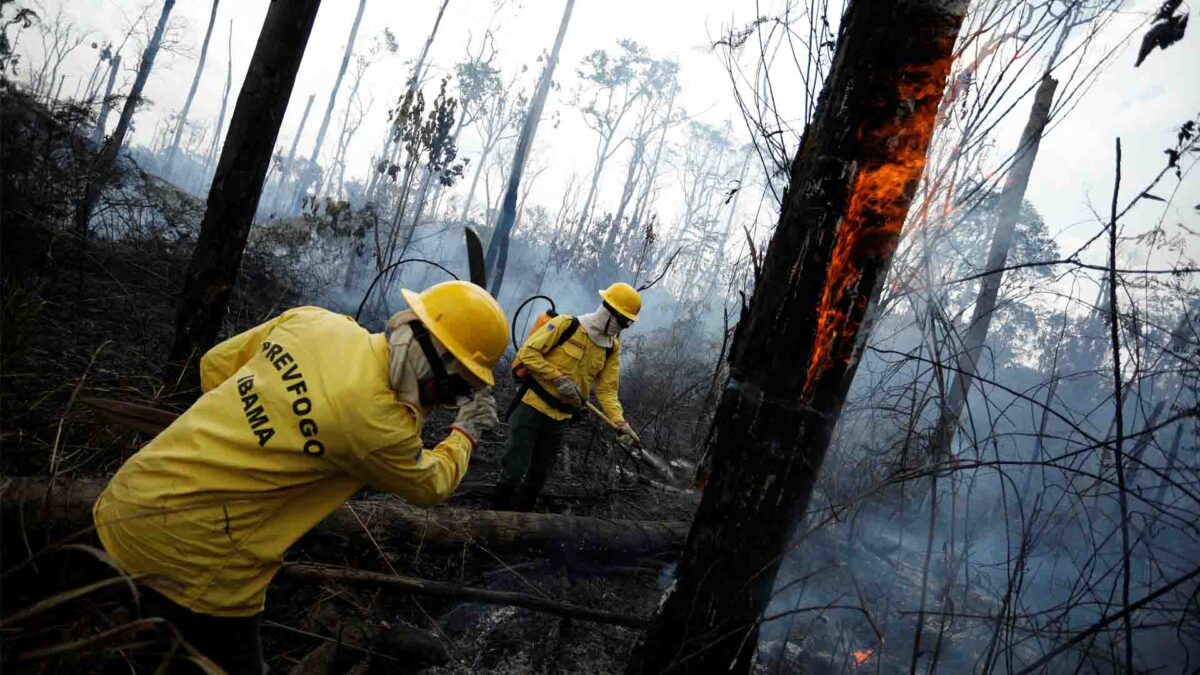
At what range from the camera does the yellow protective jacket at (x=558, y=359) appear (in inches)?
199

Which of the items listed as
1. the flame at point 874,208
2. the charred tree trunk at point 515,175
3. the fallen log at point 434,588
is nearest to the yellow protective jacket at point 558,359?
the fallen log at point 434,588

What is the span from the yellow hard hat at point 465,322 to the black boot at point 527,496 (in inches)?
123

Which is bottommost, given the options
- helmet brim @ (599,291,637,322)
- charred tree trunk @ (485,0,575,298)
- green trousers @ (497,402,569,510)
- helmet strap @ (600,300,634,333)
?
green trousers @ (497,402,569,510)

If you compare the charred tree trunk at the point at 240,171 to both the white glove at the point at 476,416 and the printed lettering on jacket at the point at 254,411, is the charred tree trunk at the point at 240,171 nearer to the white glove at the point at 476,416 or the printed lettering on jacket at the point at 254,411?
the white glove at the point at 476,416

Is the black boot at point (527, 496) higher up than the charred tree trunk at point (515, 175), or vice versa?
the charred tree trunk at point (515, 175)

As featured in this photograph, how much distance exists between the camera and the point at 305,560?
356 cm

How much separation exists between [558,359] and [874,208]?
3581 mm

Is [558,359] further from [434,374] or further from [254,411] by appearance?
[254,411]

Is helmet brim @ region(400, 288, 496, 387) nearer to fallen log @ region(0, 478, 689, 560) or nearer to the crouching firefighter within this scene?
fallen log @ region(0, 478, 689, 560)

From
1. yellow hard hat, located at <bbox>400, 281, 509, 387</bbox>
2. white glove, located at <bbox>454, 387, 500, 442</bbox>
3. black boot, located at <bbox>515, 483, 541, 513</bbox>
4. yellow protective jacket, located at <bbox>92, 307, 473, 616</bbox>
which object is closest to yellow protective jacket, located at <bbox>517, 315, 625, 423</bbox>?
black boot, located at <bbox>515, 483, 541, 513</bbox>

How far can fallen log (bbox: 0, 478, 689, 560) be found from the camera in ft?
9.68

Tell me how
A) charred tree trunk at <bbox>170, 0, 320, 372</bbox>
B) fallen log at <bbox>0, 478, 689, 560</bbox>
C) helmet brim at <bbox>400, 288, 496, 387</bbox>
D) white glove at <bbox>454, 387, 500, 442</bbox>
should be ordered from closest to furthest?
helmet brim at <bbox>400, 288, 496, 387</bbox>, white glove at <bbox>454, 387, 500, 442</bbox>, fallen log at <bbox>0, 478, 689, 560</bbox>, charred tree trunk at <bbox>170, 0, 320, 372</bbox>

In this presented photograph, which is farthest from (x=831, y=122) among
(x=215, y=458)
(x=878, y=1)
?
(x=215, y=458)

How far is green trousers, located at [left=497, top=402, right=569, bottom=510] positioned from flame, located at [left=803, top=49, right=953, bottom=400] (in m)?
3.48
